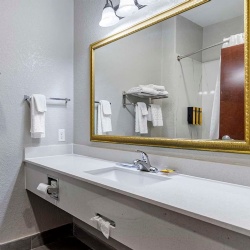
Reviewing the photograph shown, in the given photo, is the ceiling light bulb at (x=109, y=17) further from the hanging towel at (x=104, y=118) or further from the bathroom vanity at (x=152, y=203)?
the bathroom vanity at (x=152, y=203)

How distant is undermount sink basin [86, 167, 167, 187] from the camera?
1.34 meters

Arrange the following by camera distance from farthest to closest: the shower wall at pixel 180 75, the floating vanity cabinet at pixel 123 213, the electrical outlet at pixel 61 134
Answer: the electrical outlet at pixel 61 134, the shower wall at pixel 180 75, the floating vanity cabinet at pixel 123 213

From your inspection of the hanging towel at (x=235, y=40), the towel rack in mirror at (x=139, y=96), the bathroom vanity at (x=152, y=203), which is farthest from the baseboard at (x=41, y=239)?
the hanging towel at (x=235, y=40)

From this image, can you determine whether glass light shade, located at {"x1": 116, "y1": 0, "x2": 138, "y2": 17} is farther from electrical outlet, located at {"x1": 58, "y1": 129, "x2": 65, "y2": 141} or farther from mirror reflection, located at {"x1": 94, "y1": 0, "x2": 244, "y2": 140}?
electrical outlet, located at {"x1": 58, "y1": 129, "x2": 65, "y2": 141}

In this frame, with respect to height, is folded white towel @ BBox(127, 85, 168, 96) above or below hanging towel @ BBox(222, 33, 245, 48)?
below

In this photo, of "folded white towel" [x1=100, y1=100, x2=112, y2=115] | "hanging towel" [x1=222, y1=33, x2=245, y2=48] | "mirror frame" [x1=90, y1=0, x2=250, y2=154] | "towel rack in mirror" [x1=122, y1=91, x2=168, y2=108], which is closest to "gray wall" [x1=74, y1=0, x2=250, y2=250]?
"mirror frame" [x1=90, y1=0, x2=250, y2=154]

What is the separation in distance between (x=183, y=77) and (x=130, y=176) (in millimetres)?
718

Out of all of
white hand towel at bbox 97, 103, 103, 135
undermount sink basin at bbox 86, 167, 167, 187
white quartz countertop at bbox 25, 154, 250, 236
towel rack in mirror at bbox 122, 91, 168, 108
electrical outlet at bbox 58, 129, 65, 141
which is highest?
towel rack in mirror at bbox 122, 91, 168, 108

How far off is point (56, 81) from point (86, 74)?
0.30 m

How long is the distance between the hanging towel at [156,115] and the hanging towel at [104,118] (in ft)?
1.46

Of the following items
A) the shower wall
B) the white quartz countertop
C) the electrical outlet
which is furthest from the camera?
the electrical outlet

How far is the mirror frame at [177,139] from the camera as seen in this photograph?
1104mm

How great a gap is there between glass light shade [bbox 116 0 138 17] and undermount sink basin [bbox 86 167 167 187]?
3.69 feet

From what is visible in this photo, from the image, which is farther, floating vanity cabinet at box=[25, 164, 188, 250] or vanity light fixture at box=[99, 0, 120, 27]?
vanity light fixture at box=[99, 0, 120, 27]
